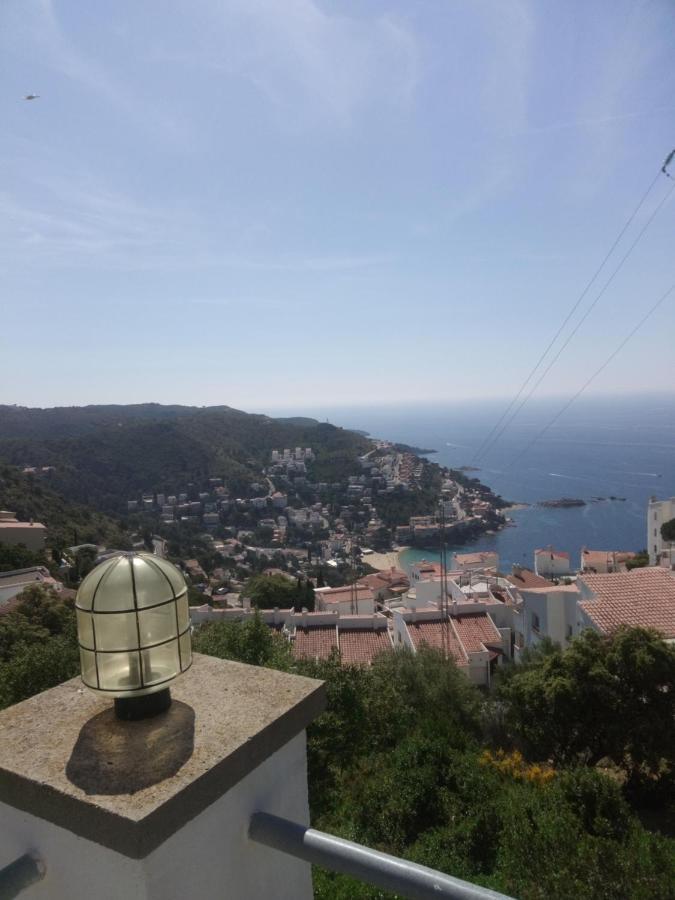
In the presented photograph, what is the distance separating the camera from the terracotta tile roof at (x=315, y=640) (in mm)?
19127

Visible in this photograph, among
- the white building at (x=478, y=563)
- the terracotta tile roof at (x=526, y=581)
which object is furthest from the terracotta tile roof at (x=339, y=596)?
the white building at (x=478, y=563)

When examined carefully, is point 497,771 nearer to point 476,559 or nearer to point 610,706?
point 610,706

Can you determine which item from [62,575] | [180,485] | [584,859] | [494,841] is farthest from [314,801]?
[180,485]

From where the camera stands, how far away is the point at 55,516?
44.7 meters

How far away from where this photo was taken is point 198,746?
3.78 ft

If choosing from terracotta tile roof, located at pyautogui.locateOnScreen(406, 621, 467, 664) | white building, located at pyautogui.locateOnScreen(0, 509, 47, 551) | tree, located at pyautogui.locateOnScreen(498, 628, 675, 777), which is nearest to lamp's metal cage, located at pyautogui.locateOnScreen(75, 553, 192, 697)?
tree, located at pyautogui.locateOnScreen(498, 628, 675, 777)

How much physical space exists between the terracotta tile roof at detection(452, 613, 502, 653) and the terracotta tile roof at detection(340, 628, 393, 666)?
2.55m

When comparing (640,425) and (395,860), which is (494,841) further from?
(640,425)

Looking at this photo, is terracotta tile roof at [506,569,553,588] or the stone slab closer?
the stone slab

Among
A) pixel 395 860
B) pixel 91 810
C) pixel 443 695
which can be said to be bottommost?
pixel 443 695

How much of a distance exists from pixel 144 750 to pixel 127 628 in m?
0.26

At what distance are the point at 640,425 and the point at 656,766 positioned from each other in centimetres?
18653

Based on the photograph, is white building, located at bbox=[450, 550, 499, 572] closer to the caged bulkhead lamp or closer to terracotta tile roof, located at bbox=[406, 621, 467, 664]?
terracotta tile roof, located at bbox=[406, 621, 467, 664]

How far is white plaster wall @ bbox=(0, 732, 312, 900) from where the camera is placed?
3.23 ft
